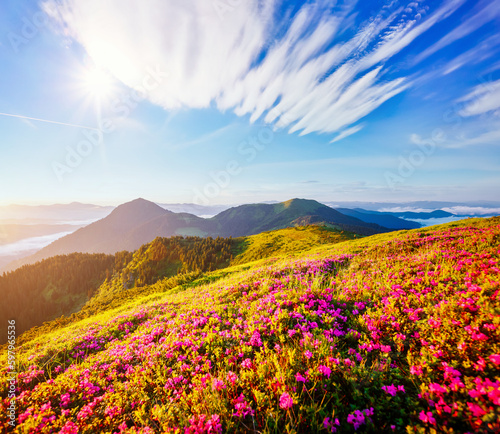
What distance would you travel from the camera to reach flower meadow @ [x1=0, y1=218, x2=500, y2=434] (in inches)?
124

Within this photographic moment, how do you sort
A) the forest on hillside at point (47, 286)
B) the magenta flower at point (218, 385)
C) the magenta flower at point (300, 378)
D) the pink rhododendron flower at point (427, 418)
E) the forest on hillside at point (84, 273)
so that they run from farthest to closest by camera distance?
the forest on hillside at point (47, 286) < the forest on hillside at point (84, 273) < the magenta flower at point (218, 385) < the magenta flower at point (300, 378) < the pink rhododendron flower at point (427, 418)

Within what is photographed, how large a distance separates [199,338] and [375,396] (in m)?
4.72

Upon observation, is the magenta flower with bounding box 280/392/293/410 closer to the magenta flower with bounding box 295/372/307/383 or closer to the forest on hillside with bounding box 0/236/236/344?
the magenta flower with bounding box 295/372/307/383

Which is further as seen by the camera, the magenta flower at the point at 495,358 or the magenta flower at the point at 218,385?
the magenta flower at the point at 218,385

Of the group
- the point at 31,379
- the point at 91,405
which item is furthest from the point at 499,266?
the point at 31,379

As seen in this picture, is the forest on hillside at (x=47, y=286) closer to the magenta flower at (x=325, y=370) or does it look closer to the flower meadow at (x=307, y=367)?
the flower meadow at (x=307, y=367)

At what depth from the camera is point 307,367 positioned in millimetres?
4191

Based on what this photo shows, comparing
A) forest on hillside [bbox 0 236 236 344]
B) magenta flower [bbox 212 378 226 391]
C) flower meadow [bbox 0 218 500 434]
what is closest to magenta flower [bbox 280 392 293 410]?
flower meadow [bbox 0 218 500 434]

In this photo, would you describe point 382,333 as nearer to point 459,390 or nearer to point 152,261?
point 459,390

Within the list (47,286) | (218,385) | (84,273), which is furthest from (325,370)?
(47,286)

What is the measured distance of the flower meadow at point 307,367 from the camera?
3160 mm

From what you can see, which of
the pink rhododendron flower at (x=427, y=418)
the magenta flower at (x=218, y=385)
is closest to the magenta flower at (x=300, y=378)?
the magenta flower at (x=218, y=385)

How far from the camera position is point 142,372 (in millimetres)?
5242

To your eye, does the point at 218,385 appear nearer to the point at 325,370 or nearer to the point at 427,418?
the point at 325,370
